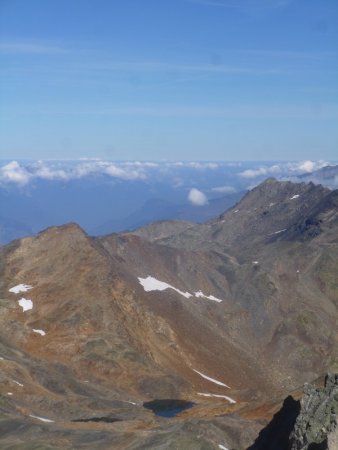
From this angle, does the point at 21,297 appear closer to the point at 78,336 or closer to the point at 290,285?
the point at 78,336

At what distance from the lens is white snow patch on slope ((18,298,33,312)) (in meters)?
95.9

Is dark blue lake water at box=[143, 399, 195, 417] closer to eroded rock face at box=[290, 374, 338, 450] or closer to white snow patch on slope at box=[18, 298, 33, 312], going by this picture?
white snow patch on slope at box=[18, 298, 33, 312]

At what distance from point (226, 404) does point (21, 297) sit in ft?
127

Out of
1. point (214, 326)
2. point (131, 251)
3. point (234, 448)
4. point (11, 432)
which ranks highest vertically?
point (131, 251)

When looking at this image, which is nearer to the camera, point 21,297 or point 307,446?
point 307,446

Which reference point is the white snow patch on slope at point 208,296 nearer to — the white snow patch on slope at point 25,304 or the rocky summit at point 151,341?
the rocky summit at point 151,341

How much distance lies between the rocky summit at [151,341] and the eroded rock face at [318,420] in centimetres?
892

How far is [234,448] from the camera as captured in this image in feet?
164

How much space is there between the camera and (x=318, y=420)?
1183 inches

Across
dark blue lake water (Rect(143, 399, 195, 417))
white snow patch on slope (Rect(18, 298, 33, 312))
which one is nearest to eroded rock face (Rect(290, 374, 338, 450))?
dark blue lake water (Rect(143, 399, 195, 417))

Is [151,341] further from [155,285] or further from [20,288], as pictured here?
[155,285]

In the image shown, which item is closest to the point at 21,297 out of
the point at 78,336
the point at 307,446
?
the point at 78,336

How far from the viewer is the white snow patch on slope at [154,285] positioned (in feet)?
392

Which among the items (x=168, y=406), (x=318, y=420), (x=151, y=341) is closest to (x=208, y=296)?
(x=151, y=341)
